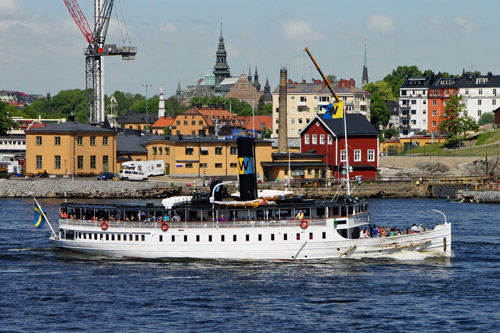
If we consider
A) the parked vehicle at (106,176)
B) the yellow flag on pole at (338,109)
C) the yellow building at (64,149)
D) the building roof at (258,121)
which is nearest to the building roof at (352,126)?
the parked vehicle at (106,176)

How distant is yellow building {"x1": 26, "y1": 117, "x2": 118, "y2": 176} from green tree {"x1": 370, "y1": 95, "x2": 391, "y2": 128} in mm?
80481

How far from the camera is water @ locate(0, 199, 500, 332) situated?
3684 centimetres

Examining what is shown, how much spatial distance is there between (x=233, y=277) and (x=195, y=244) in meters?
5.23

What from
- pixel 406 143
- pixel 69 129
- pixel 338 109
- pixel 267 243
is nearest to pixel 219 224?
pixel 267 243

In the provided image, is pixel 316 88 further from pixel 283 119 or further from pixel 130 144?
pixel 130 144

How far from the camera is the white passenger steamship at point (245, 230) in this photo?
4853 cm

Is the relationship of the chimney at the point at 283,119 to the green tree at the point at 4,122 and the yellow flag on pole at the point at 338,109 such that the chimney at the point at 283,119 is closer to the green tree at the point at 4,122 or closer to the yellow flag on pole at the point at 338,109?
the green tree at the point at 4,122

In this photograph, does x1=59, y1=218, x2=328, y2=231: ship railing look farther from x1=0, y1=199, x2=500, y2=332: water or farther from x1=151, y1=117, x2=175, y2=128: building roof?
x1=151, y1=117, x2=175, y2=128: building roof

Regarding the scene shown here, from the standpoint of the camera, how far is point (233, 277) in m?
44.7

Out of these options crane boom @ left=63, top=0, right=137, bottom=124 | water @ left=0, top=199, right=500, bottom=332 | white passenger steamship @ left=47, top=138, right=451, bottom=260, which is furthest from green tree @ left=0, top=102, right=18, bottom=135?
white passenger steamship @ left=47, top=138, right=451, bottom=260

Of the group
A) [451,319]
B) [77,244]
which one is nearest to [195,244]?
[77,244]

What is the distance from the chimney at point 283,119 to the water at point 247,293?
64.2 metres

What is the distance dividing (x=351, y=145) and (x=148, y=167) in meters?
Result: 24.8

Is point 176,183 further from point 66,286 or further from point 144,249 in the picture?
point 66,286
